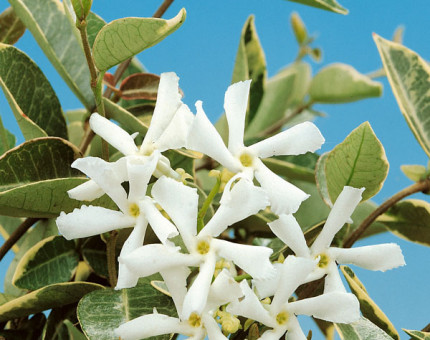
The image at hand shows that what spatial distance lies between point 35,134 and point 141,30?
26cm

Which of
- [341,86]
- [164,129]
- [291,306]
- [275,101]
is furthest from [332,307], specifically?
[275,101]

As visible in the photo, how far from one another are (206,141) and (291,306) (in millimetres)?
188

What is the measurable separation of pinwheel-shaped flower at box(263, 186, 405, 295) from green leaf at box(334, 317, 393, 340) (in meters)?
0.06

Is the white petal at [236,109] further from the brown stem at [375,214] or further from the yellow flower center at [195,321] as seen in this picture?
the brown stem at [375,214]

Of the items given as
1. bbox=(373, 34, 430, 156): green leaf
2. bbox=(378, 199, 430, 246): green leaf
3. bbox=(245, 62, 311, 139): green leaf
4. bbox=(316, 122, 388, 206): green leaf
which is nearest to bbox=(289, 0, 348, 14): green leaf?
bbox=(373, 34, 430, 156): green leaf

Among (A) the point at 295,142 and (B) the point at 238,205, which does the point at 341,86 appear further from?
(B) the point at 238,205

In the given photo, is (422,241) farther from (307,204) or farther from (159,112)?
(159,112)

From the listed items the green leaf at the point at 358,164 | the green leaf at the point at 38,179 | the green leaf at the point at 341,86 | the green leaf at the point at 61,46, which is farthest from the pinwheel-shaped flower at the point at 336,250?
the green leaf at the point at 341,86

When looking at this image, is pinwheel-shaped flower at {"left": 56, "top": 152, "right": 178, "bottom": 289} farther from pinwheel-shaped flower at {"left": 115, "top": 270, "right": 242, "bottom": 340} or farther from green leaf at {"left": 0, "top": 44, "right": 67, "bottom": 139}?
green leaf at {"left": 0, "top": 44, "right": 67, "bottom": 139}

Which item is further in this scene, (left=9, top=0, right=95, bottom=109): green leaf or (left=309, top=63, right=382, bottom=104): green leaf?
(left=309, top=63, right=382, bottom=104): green leaf

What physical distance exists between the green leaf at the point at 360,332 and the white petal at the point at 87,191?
0.29 m

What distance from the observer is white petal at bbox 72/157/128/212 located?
63 centimetres

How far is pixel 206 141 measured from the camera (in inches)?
25.7

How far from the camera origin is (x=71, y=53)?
994mm
